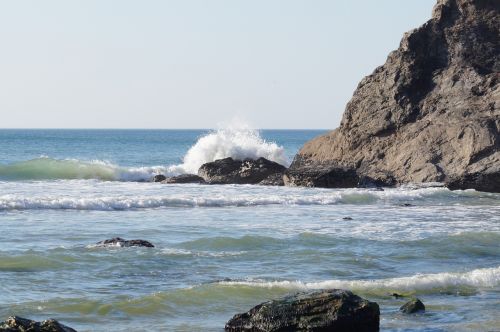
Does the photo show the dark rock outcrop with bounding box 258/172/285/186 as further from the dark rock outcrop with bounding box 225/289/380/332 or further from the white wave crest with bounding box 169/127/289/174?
the dark rock outcrop with bounding box 225/289/380/332

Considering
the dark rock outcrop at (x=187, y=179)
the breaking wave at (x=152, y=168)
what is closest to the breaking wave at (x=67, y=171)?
the breaking wave at (x=152, y=168)

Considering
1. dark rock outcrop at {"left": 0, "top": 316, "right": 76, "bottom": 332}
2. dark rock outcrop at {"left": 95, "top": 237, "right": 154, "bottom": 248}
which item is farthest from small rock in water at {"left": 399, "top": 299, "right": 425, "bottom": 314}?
dark rock outcrop at {"left": 95, "top": 237, "right": 154, "bottom": 248}

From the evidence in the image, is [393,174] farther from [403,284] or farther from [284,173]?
[403,284]

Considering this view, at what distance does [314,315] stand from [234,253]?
22.7 ft

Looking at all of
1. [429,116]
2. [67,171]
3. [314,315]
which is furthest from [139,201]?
[314,315]

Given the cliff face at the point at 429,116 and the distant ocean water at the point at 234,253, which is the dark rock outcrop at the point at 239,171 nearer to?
the cliff face at the point at 429,116

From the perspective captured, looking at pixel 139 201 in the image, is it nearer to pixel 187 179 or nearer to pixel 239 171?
pixel 187 179

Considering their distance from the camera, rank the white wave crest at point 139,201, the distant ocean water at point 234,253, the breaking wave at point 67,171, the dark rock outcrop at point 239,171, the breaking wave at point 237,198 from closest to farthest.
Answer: the distant ocean water at point 234,253 → the white wave crest at point 139,201 → the breaking wave at point 237,198 → the dark rock outcrop at point 239,171 → the breaking wave at point 67,171

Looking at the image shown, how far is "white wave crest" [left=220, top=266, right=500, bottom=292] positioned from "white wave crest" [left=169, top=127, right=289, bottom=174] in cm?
3037

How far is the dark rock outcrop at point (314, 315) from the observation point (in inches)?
438

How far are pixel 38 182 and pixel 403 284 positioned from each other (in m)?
26.1

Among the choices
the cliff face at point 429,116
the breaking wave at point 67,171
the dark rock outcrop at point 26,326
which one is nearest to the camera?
the dark rock outcrop at point 26,326

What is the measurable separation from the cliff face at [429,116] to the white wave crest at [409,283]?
1790 centimetres

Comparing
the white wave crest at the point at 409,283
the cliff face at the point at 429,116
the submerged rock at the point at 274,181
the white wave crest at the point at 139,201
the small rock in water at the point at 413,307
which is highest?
the cliff face at the point at 429,116
